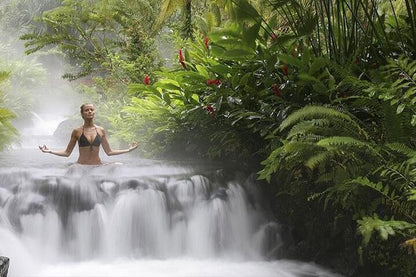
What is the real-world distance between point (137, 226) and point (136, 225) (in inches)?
0.5

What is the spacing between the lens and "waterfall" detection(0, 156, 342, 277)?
12.7 ft

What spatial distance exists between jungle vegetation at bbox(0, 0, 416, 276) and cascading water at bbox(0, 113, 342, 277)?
0.36 meters

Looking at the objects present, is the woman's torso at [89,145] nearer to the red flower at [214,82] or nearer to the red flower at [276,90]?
the red flower at [214,82]

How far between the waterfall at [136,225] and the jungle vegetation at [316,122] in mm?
337

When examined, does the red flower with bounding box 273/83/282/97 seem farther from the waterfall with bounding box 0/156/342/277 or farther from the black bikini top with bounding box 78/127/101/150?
the black bikini top with bounding box 78/127/101/150

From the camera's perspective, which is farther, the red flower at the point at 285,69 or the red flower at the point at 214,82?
the red flower at the point at 214,82

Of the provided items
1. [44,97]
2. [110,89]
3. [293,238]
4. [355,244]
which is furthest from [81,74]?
[44,97]

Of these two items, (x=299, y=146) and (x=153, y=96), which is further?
(x=153, y=96)

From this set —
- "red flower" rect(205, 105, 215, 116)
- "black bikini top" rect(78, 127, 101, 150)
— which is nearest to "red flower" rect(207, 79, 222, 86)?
"red flower" rect(205, 105, 215, 116)

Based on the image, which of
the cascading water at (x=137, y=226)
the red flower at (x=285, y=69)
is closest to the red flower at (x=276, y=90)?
the red flower at (x=285, y=69)

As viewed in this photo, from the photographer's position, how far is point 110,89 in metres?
10.4

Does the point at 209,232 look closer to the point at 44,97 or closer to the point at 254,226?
the point at 254,226

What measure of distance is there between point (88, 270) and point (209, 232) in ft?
3.61

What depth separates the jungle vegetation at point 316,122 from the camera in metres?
3.02
